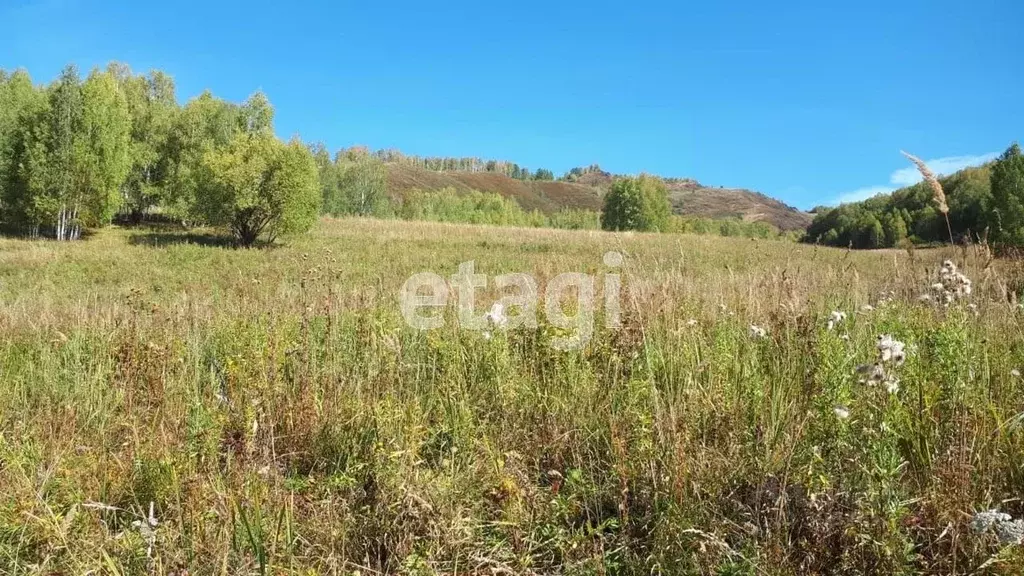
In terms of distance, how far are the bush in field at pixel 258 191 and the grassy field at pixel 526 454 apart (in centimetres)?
2244

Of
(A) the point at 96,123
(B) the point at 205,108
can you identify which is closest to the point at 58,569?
(A) the point at 96,123

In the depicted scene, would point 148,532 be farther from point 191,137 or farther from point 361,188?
point 361,188

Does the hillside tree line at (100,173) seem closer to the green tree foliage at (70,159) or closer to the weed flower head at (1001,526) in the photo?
the green tree foliage at (70,159)

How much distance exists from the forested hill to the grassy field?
47185mm

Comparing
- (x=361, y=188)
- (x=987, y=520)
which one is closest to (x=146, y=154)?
(x=361, y=188)

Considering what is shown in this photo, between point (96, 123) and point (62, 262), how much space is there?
38.8 ft

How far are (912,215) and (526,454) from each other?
300ft

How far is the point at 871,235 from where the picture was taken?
7431 cm

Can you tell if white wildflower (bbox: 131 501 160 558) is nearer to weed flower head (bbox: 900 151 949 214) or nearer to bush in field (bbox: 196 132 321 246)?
weed flower head (bbox: 900 151 949 214)

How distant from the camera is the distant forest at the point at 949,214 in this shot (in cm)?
3459

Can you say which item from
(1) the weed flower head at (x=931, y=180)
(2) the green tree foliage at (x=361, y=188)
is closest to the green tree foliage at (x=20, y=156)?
(1) the weed flower head at (x=931, y=180)

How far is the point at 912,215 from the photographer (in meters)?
74.3

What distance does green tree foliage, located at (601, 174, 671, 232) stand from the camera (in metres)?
76.6

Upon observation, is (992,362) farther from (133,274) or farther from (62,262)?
(62,262)
